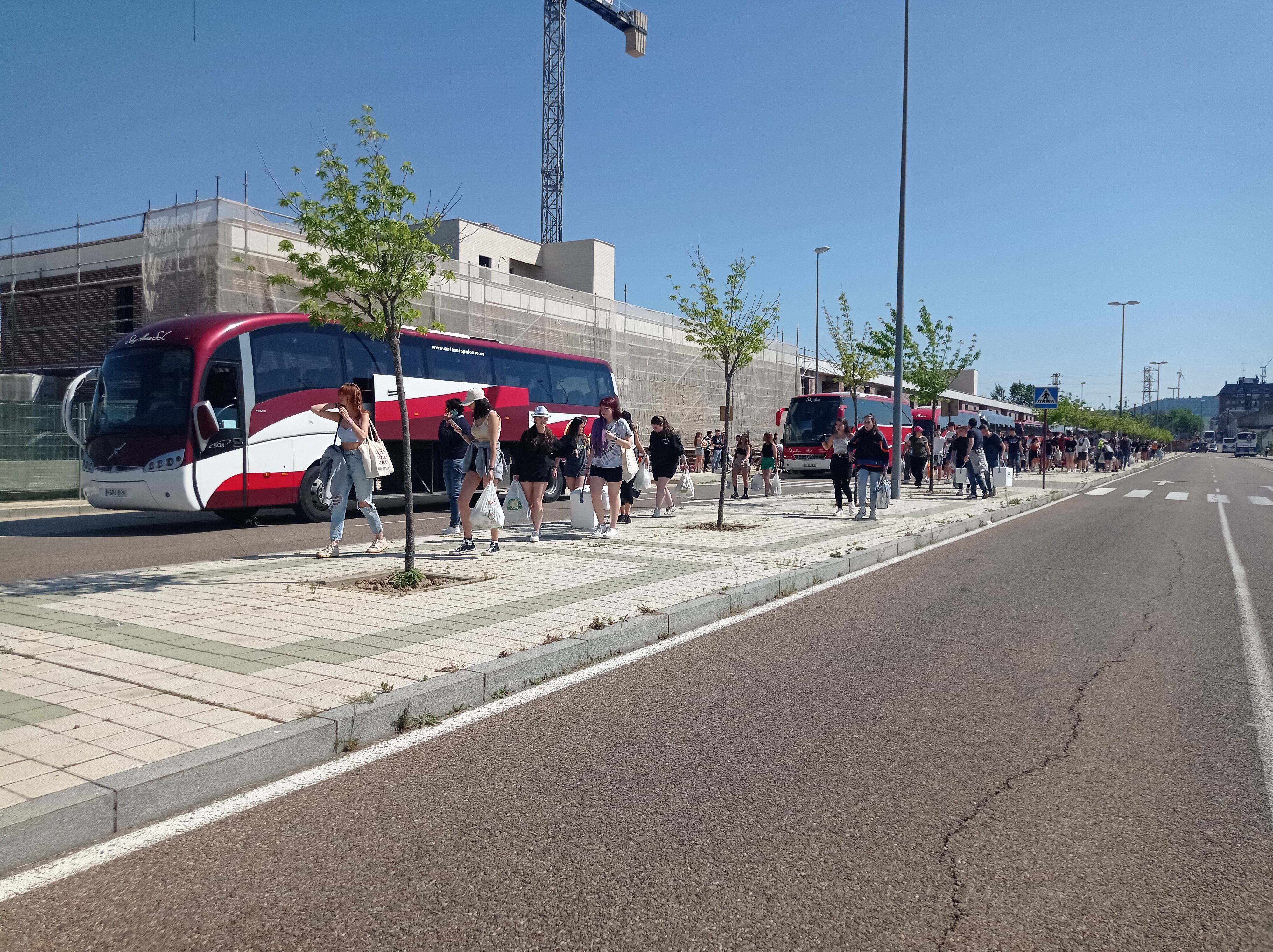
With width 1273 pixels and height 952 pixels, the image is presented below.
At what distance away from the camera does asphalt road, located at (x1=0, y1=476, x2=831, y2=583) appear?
32.6 ft

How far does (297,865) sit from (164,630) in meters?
3.56

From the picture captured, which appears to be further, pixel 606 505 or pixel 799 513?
pixel 799 513

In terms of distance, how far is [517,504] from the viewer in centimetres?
1145

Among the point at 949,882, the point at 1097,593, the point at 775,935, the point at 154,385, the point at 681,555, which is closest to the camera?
the point at 775,935

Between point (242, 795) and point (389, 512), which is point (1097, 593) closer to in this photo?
point (242, 795)

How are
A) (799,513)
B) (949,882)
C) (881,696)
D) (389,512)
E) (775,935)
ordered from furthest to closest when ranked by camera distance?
(389,512), (799,513), (881,696), (949,882), (775,935)

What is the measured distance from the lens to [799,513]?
16.8 metres

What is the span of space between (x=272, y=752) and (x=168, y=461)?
11291mm

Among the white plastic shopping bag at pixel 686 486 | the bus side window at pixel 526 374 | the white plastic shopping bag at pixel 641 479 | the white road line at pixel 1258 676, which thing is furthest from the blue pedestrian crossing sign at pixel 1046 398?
the white road line at pixel 1258 676

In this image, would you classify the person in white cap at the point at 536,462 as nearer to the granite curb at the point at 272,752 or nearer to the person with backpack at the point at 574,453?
the person with backpack at the point at 574,453

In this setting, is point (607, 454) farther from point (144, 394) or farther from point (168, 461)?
point (144, 394)

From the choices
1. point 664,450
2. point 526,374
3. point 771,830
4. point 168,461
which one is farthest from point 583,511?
point 771,830

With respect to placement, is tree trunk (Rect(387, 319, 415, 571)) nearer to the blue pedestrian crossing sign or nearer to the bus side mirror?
the bus side mirror

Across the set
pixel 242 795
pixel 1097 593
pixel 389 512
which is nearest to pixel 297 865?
pixel 242 795
